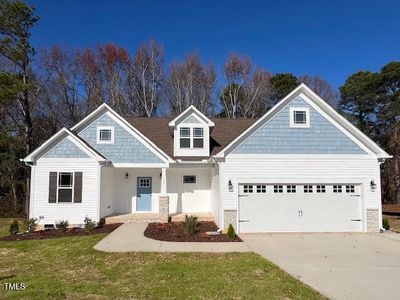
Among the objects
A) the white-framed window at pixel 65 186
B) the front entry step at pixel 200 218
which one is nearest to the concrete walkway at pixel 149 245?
the front entry step at pixel 200 218

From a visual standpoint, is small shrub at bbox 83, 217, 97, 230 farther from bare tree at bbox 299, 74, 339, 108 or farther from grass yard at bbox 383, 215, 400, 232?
bare tree at bbox 299, 74, 339, 108

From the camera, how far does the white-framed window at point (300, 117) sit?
1508 cm

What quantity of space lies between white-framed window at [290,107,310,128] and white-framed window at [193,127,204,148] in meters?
5.27

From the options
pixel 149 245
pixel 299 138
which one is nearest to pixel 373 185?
pixel 299 138

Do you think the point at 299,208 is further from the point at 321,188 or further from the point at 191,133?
the point at 191,133

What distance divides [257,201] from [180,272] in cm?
710

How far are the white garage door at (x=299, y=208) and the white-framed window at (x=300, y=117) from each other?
261 cm

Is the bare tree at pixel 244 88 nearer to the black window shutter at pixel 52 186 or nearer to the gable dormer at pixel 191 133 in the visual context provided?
the gable dormer at pixel 191 133

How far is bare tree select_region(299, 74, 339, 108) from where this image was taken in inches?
1526

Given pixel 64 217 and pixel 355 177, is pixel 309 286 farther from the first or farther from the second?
pixel 64 217

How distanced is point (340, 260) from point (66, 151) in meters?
12.2

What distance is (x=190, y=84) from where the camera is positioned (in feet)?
112

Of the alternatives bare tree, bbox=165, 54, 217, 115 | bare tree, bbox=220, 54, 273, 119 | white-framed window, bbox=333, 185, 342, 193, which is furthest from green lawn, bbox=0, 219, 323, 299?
bare tree, bbox=220, 54, 273, 119

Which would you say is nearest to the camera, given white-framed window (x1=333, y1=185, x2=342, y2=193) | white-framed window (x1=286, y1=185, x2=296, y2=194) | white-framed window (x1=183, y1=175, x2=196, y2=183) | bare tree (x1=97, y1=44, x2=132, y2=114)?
white-framed window (x1=286, y1=185, x2=296, y2=194)
